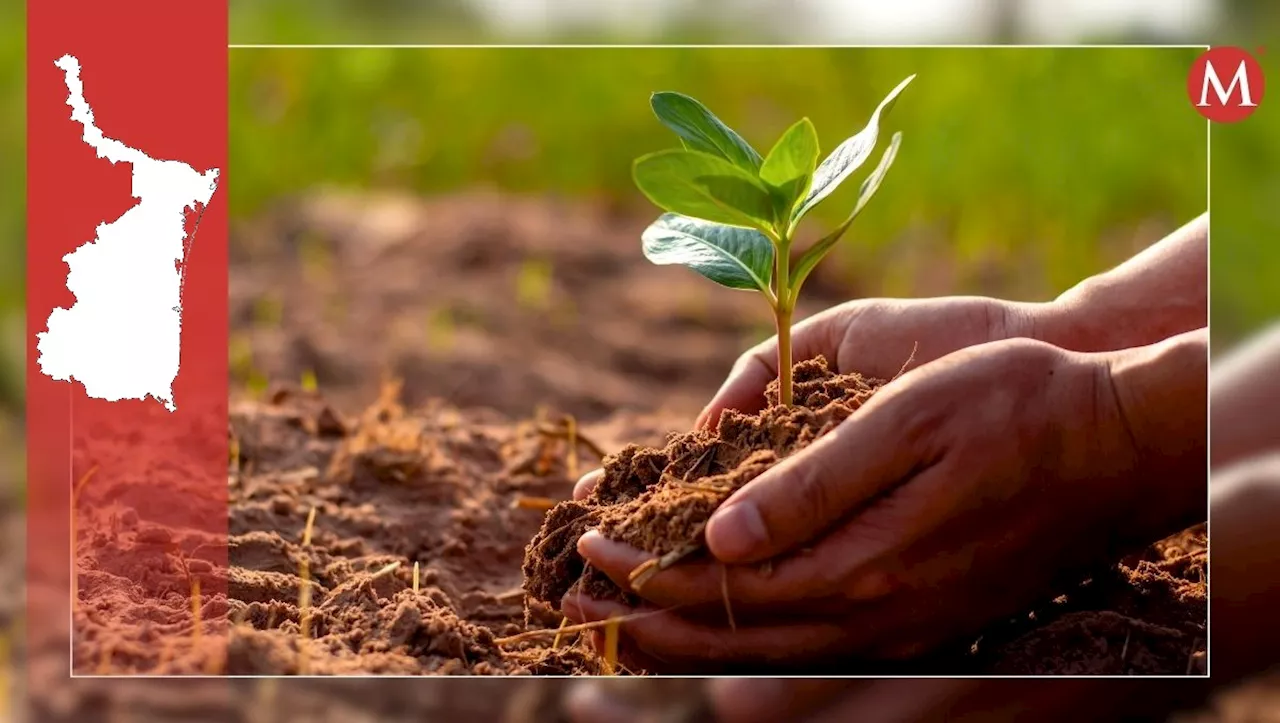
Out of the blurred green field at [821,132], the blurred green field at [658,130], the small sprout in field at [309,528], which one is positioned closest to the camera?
the blurred green field at [658,130]

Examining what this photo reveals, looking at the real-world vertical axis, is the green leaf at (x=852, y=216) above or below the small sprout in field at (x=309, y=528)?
above

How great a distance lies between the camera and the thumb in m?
1.15

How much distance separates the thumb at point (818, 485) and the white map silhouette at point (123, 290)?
684mm

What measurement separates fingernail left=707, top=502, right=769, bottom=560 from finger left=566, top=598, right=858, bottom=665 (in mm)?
121

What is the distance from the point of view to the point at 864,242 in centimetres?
411

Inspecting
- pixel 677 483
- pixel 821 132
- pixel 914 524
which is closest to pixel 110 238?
pixel 677 483

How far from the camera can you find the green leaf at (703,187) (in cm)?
118

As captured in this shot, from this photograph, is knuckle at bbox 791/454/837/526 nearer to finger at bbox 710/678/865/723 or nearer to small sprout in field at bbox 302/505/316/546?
finger at bbox 710/678/865/723

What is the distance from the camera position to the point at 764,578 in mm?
1193

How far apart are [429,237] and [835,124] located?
4.37ft

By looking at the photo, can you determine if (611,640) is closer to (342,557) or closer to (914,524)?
(914,524)

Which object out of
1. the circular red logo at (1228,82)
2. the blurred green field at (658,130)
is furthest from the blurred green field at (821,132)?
the circular red logo at (1228,82)

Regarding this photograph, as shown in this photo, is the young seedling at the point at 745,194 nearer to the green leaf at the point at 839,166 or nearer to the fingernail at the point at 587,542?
the green leaf at the point at 839,166

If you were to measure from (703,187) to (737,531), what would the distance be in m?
0.33
